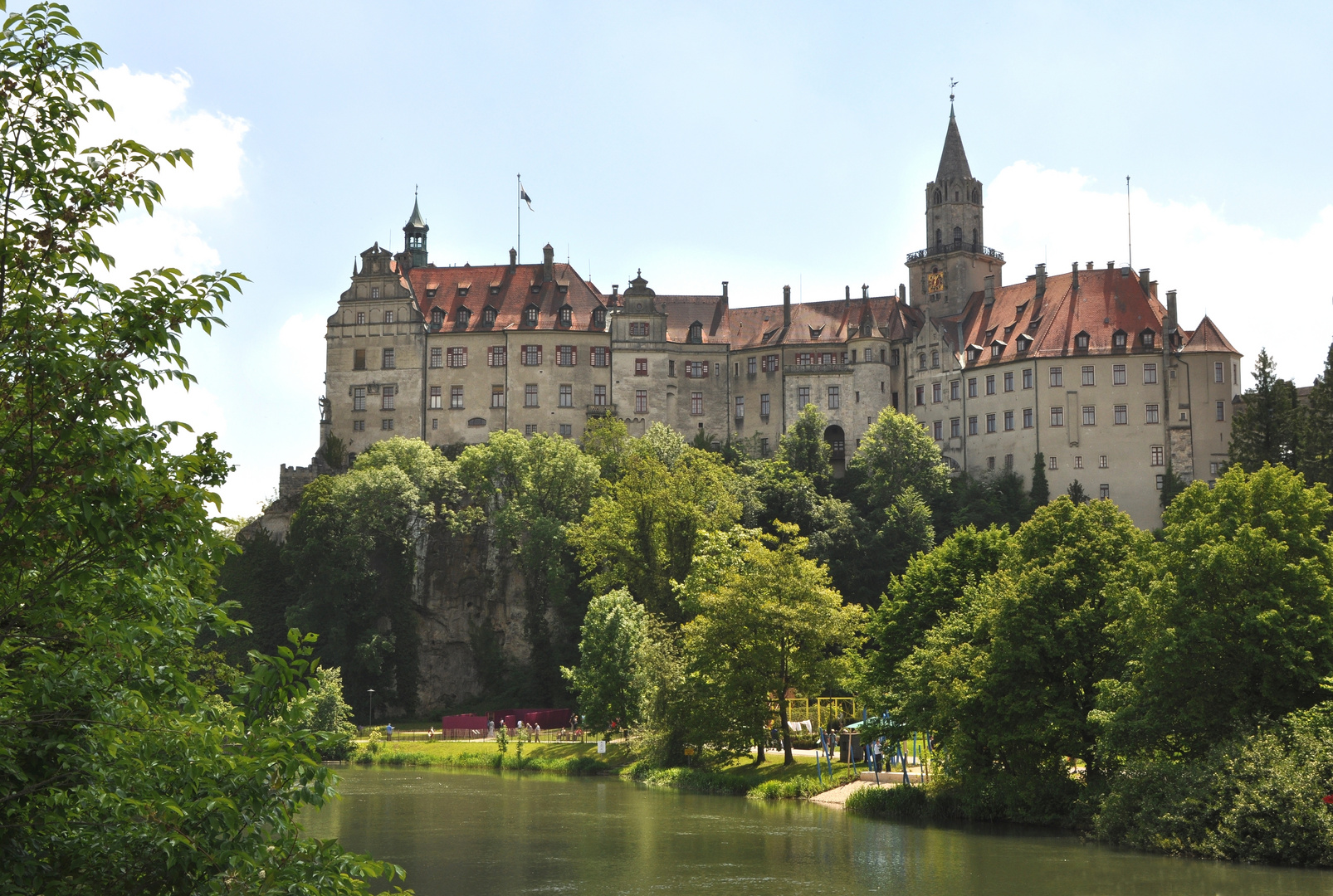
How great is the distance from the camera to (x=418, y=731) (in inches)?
2982

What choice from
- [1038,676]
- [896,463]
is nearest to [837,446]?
[896,463]

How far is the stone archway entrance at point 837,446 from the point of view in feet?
323

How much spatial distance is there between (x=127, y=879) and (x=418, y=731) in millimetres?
66366

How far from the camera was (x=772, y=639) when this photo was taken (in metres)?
50.2

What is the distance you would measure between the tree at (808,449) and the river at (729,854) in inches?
1850

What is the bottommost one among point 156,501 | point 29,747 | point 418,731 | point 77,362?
point 418,731

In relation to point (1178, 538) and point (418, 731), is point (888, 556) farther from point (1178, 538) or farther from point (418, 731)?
point (1178, 538)

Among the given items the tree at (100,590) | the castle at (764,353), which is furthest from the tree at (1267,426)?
the tree at (100,590)

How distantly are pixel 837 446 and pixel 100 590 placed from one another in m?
90.1

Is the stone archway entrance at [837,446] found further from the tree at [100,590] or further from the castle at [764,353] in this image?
the tree at [100,590]

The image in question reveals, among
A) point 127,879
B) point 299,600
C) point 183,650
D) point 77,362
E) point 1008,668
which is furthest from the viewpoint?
point 299,600

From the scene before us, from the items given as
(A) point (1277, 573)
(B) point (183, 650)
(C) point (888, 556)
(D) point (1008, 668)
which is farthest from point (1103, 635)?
(C) point (888, 556)

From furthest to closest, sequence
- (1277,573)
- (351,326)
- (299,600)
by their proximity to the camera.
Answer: (351,326) → (299,600) → (1277,573)

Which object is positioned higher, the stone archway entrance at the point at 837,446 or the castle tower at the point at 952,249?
the castle tower at the point at 952,249
